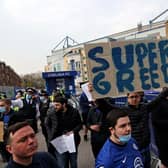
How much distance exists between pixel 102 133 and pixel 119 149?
7.54 ft

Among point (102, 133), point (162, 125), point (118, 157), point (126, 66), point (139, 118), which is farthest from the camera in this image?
point (102, 133)

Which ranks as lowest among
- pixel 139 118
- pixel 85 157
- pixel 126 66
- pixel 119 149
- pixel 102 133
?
pixel 85 157

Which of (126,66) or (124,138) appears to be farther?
(126,66)

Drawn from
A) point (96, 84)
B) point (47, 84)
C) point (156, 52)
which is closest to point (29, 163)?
point (96, 84)

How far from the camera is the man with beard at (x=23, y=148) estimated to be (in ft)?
8.49

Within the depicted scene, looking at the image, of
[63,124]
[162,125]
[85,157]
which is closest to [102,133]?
[63,124]

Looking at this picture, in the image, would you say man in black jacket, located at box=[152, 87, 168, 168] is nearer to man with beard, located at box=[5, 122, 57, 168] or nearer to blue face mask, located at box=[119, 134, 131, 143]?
blue face mask, located at box=[119, 134, 131, 143]

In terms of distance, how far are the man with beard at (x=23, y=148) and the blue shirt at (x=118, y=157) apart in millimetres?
542

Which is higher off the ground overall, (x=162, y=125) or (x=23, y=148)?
(x=23, y=148)

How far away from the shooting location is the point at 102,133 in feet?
17.9

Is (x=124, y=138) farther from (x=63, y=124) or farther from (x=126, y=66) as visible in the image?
(x=63, y=124)

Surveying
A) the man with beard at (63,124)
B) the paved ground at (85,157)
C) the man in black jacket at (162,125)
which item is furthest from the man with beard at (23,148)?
the paved ground at (85,157)

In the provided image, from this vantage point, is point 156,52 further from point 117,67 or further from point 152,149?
point 152,149

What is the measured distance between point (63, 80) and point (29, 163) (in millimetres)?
19442
